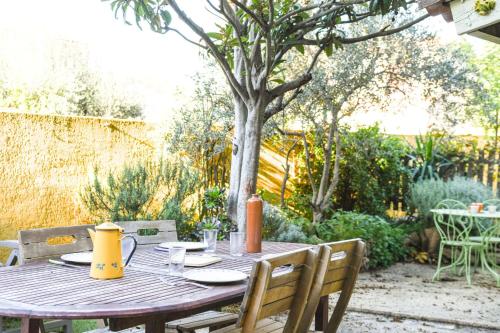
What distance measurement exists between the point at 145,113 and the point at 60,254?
8644 millimetres

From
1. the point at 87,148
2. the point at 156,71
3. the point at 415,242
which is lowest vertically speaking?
the point at 415,242

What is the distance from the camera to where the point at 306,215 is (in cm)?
771

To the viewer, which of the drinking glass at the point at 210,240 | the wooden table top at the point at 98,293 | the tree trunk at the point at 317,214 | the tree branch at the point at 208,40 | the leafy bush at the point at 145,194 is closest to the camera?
the wooden table top at the point at 98,293

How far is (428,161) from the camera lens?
27.7 ft

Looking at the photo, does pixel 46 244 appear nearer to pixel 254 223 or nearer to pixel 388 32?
pixel 254 223

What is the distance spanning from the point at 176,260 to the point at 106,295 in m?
0.46

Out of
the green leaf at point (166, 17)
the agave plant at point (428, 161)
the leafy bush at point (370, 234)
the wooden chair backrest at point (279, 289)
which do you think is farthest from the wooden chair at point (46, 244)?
the agave plant at point (428, 161)

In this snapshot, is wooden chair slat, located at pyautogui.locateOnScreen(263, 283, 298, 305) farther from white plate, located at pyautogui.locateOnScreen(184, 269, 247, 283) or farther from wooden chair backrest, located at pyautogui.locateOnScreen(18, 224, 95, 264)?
wooden chair backrest, located at pyautogui.locateOnScreen(18, 224, 95, 264)

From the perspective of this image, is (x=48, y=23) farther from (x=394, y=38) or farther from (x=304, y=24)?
(x=304, y=24)

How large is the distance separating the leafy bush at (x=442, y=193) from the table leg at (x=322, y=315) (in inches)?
199

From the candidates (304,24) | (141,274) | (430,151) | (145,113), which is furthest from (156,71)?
(141,274)

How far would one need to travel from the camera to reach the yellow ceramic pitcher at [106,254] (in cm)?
219

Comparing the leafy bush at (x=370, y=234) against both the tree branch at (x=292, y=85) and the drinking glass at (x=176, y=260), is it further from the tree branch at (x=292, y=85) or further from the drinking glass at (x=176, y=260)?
the drinking glass at (x=176, y=260)

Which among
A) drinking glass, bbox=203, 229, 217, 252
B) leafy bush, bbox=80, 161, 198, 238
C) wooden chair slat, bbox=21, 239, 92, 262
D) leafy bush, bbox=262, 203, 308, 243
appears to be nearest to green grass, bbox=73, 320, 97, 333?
leafy bush, bbox=80, 161, 198, 238
